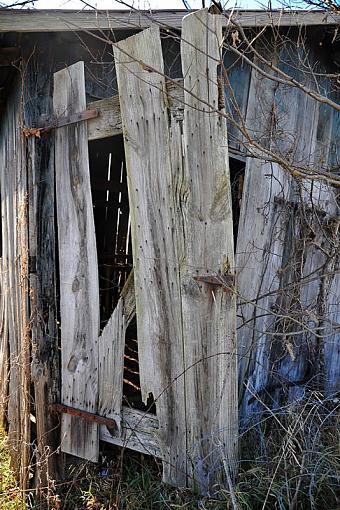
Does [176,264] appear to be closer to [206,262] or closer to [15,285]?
[206,262]

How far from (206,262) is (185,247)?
17 centimetres

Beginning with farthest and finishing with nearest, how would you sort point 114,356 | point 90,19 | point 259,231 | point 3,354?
1. point 3,354
2. point 259,231
3. point 114,356
4. point 90,19

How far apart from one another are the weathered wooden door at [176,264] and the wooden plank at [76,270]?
21 millimetres

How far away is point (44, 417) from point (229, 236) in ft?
6.73

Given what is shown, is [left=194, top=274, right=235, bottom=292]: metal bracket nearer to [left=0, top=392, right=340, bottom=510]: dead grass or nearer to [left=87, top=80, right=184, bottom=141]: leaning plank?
[left=0, top=392, right=340, bottom=510]: dead grass

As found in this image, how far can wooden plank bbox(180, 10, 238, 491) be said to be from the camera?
2678 mm

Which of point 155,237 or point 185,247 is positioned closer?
point 185,247

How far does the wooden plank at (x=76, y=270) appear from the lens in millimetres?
3533

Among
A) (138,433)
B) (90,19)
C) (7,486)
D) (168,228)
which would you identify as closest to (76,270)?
(168,228)

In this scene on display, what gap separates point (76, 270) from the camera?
361cm

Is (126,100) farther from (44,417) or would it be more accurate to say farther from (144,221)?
(44,417)

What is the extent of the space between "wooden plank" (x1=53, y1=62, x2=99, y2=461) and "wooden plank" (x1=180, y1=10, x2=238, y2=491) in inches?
34.9

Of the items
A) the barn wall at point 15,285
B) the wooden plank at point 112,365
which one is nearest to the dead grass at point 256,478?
the wooden plank at point 112,365

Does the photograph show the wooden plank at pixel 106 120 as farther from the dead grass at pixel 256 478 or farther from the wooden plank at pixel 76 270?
the dead grass at pixel 256 478
